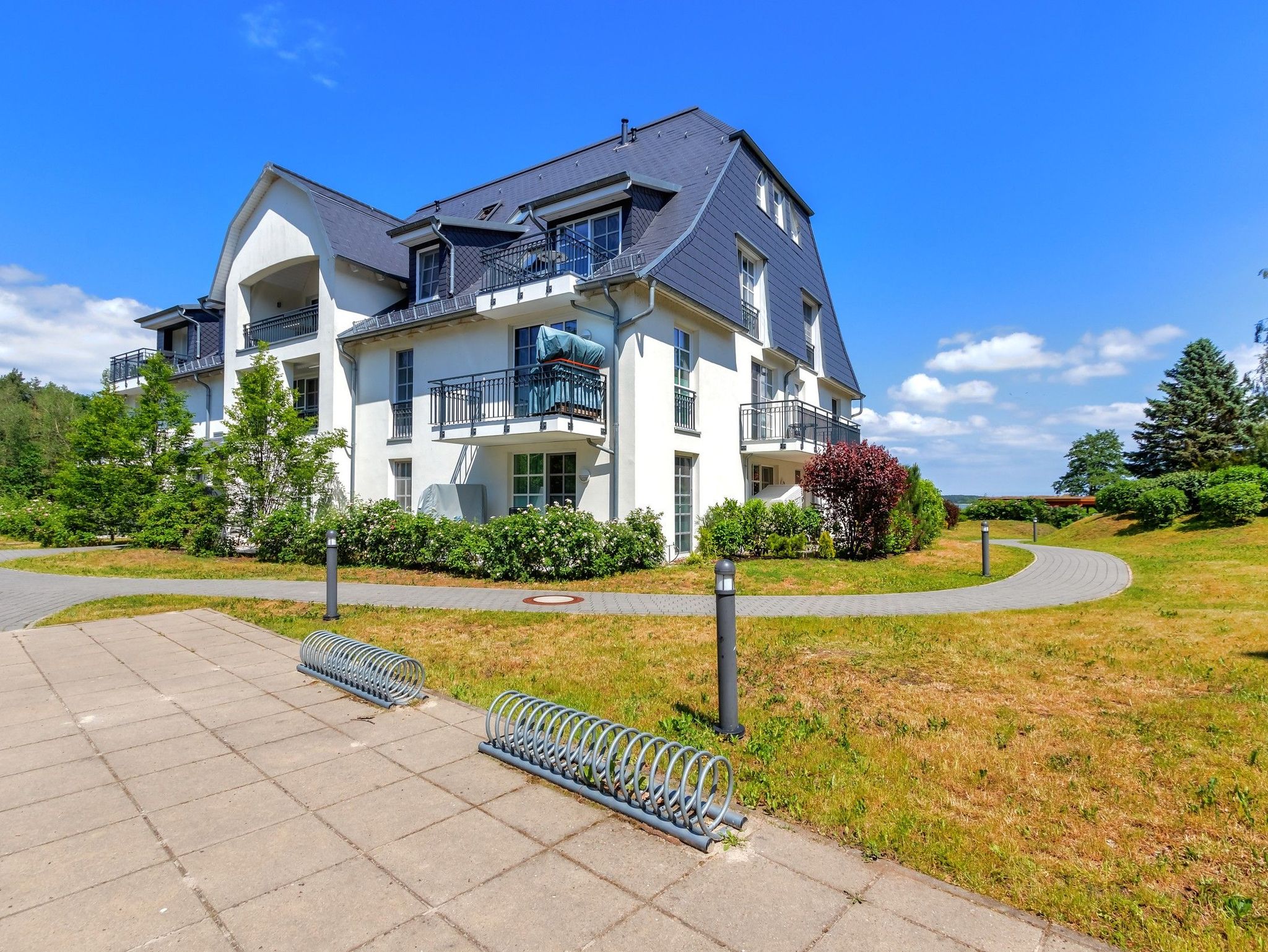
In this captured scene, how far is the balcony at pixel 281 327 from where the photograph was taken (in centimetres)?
1953

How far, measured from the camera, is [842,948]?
2271 millimetres

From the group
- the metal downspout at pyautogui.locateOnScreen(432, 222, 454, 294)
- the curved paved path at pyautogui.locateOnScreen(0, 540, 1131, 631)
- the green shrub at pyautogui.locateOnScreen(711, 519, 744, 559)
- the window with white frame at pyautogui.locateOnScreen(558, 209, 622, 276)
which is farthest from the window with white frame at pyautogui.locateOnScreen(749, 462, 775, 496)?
the metal downspout at pyautogui.locateOnScreen(432, 222, 454, 294)

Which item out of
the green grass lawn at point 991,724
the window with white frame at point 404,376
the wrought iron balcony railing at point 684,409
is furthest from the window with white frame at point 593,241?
the green grass lawn at point 991,724

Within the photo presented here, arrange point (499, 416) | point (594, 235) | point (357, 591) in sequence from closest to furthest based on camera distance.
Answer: point (357, 591) → point (499, 416) → point (594, 235)

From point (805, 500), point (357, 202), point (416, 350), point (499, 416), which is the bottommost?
point (805, 500)

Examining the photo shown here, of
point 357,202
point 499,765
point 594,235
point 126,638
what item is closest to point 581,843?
point 499,765

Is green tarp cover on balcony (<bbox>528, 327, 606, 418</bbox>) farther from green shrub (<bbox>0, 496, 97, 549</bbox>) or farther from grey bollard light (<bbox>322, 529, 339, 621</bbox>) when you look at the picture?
green shrub (<bbox>0, 496, 97, 549</bbox>)

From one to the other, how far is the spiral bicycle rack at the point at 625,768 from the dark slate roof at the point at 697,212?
1056 centimetres

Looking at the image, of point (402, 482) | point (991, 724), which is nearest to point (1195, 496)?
point (991, 724)

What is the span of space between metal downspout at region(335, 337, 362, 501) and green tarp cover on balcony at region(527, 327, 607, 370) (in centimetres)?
806

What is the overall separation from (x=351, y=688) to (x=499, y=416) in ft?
31.8

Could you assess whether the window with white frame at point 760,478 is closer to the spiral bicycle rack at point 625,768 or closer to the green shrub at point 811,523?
the green shrub at point 811,523

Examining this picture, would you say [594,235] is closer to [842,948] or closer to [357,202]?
[357,202]

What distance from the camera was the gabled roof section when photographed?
18344 millimetres
